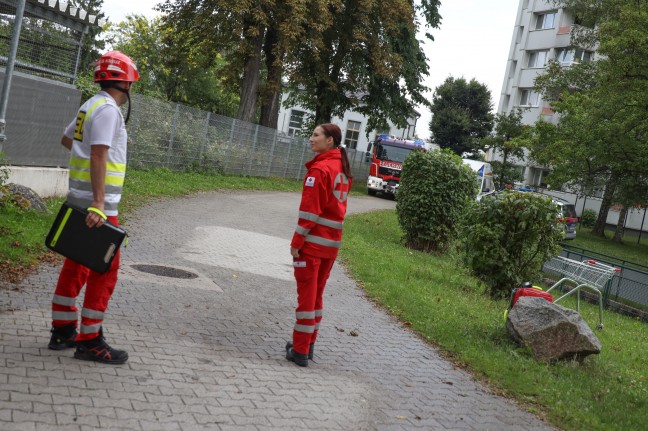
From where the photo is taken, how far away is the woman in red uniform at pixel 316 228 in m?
6.12

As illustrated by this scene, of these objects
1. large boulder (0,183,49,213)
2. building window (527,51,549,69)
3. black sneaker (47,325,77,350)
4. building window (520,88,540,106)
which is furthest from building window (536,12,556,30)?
black sneaker (47,325,77,350)

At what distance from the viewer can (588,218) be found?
171 ft

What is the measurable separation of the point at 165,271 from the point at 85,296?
13.5 feet

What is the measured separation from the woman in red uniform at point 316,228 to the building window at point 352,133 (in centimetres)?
7554

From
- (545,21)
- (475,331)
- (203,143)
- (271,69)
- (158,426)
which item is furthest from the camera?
(545,21)

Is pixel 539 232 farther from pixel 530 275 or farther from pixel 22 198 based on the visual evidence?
pixel 22 198

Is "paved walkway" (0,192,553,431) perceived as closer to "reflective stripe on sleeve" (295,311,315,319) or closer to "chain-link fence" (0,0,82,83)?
"reflective stripe on sleeve" (295,311,315,319)

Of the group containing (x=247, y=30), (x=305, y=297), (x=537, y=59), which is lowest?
(x=305, y=297)

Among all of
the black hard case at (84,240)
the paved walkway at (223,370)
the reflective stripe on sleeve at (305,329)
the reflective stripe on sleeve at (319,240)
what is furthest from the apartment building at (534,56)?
the black hard case at (84,240)

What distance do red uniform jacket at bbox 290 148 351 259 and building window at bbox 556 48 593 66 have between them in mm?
57071

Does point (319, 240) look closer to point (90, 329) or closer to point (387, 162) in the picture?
point (90, 329)

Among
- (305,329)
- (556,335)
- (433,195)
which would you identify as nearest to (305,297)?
(305,329)

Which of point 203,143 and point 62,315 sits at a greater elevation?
point 203,143

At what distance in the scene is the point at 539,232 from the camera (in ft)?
38.3
